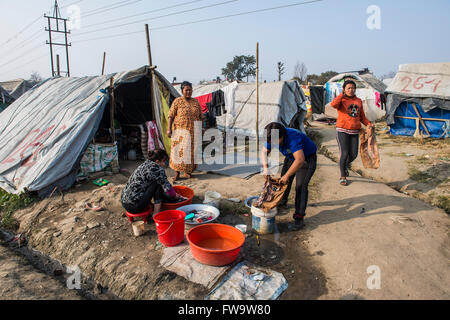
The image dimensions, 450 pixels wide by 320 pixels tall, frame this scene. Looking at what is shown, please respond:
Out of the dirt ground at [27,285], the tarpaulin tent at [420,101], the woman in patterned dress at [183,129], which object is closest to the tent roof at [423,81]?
the tarpaulin tent at [420,101]

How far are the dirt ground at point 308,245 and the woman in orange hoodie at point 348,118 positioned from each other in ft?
2.37

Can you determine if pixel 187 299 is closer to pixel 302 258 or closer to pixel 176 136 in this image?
pixel 302 258

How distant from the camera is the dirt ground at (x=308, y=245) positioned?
2.33 meters

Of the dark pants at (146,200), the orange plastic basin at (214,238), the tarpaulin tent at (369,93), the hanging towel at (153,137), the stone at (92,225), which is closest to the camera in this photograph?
the orange plastic basin at (214,238)

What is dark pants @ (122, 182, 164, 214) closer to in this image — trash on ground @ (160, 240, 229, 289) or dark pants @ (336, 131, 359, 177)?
trash on ground @ (160, 240, 229, 289)

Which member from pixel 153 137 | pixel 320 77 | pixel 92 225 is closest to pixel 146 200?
pixel 92 225

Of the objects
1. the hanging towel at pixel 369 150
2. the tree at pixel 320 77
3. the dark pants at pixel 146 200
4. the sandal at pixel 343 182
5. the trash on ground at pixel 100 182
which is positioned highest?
the tree at pixel 320 77

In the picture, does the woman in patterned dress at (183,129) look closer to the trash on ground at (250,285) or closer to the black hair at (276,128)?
the black hair at (276,128)

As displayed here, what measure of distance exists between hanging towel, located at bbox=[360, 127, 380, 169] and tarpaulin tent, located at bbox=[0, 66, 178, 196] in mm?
4167

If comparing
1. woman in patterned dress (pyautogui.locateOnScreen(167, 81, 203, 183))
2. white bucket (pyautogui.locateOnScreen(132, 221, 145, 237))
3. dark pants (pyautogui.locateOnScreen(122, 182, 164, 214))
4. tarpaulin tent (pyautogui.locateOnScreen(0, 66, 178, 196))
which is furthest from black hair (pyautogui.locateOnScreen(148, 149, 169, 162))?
tarpaulin tent (pyautogui.locateOnScreen(0, 66, 178, 196))

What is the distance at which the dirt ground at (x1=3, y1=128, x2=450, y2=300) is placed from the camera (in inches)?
91.9

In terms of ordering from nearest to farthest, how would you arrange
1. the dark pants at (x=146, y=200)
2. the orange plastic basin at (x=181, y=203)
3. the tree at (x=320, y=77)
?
1. the dark pants at (x=146, y=200)
2. the orange plastic basin at (x=181, y=203)
3. the tree at (x=320, y=77)
